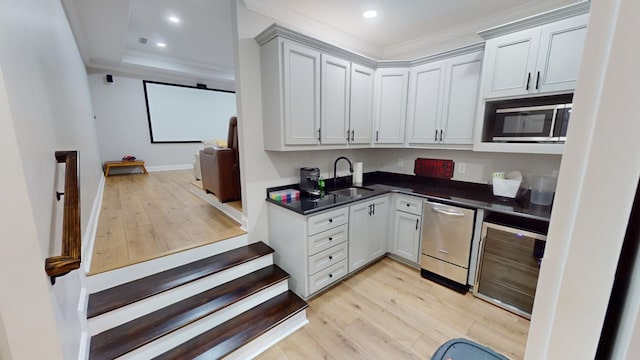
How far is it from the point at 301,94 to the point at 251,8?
0.89 m

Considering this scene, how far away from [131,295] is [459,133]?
3.25m

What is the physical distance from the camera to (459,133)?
2594mm

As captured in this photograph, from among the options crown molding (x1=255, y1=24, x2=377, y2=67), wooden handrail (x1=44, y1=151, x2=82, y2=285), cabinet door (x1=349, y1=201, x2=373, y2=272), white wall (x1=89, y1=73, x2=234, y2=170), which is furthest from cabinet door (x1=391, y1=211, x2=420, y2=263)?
white wall (x1=89, y1=73, x2=234, y2=170)

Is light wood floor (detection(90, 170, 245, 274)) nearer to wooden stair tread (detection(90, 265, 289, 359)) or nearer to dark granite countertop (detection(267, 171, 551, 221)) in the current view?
wooden stair tread (detection(90, 265, 289, 359))

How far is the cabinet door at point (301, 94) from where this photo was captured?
85.8 inches

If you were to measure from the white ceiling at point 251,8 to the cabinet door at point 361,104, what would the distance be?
52cm

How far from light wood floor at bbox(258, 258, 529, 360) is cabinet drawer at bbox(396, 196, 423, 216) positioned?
76 cm

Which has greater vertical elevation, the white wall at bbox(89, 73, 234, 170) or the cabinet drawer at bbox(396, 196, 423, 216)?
the white wall at bbox(89, 73, 234, 170)

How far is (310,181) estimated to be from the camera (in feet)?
8.83

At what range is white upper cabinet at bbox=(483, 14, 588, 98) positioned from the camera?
1890 mm

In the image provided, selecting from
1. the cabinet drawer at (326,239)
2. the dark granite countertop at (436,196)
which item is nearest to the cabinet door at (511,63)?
the dark granite countertop at (436,196)

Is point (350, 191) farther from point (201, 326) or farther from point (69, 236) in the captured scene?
point (69, 236)

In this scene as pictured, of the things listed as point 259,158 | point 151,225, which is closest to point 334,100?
point 259,158

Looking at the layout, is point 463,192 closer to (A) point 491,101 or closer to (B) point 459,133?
(B) point 459,133
